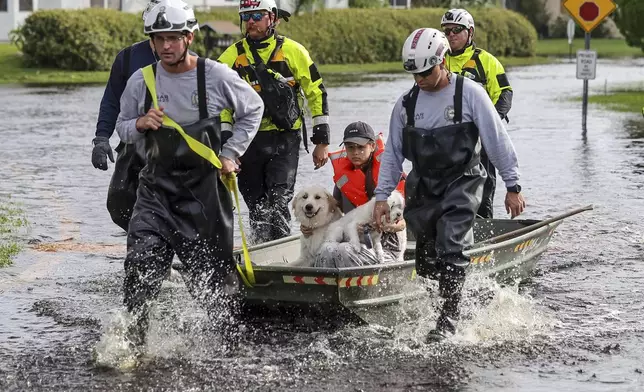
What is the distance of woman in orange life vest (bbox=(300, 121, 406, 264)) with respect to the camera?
32.2 ft

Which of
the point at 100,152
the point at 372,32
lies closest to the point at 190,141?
the point at 100,152

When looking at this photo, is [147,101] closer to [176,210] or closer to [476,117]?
[176,210]

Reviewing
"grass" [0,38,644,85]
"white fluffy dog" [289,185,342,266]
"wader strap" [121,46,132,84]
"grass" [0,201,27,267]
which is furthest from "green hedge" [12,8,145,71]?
"white fluffy dog" [289,185,342,266]

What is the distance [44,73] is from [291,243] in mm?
38662

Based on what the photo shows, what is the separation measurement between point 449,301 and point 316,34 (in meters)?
52.7

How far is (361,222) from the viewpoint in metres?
9.48

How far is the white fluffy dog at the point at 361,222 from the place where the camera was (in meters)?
9.47

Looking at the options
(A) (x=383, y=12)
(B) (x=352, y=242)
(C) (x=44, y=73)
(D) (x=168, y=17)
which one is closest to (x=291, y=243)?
(B) (x=352, y=242)

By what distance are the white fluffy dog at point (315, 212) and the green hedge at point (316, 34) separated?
40.2m

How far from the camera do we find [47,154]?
21797 mm

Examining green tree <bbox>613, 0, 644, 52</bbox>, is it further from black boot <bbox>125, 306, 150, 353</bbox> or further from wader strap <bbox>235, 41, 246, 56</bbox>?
black boot <bbox>125, 306, 150, 353</bbox>

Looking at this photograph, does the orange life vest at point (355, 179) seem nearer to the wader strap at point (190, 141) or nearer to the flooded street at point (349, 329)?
the flooded street at point (349, 329)

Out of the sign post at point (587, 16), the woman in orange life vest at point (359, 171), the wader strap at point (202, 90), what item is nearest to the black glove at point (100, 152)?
the wader strap at point (202, 90)

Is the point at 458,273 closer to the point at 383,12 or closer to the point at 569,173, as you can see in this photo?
the point at 569,173
